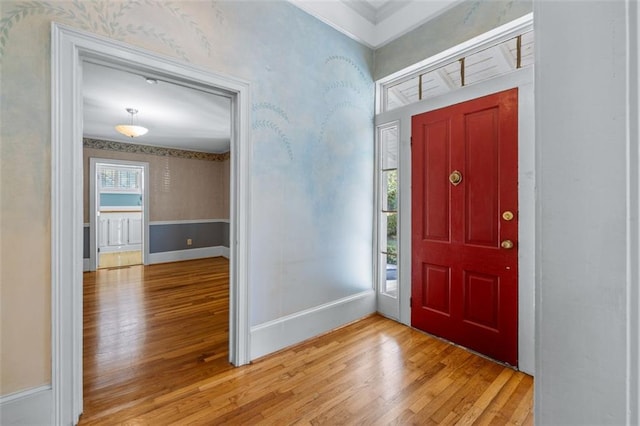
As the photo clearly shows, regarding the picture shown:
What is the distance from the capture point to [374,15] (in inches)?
113

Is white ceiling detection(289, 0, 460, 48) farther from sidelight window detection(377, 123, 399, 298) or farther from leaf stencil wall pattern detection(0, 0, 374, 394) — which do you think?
sidelight window detection(377, 123, 399, 298)

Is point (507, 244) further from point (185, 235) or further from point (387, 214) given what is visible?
point (185, 235)

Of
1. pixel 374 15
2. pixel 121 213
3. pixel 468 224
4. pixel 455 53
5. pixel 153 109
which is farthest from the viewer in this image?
pixel 121 213

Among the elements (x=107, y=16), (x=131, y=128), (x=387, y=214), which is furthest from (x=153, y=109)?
(x=387, y=214)

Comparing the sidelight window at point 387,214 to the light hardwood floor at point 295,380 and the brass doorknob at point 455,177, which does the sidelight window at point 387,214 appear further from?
the brass doorknob at point 455,177

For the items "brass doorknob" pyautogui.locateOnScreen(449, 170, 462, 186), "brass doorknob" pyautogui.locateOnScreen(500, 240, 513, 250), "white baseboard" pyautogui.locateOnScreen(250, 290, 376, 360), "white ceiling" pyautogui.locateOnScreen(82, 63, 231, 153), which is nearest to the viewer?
"brass doorknob" pyautogui.locateOnScreen(500, 240, 513, 250)

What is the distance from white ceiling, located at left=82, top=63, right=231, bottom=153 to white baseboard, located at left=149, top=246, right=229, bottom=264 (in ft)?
7.42

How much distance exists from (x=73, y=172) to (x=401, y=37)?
277cm

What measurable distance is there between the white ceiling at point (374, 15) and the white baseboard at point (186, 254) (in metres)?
5.31

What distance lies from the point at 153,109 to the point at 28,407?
3.50m

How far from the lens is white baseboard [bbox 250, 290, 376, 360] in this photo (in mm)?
2230

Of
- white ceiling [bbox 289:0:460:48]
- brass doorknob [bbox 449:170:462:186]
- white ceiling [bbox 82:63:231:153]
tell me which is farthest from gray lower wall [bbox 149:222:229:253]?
brass doorknob [bbox 449:170:462:186]

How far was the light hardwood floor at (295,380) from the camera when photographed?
164 centimetres

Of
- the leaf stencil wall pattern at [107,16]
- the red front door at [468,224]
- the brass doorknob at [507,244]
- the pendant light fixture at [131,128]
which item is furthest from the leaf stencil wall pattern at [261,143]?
the pendant light fixture at [131,128]
